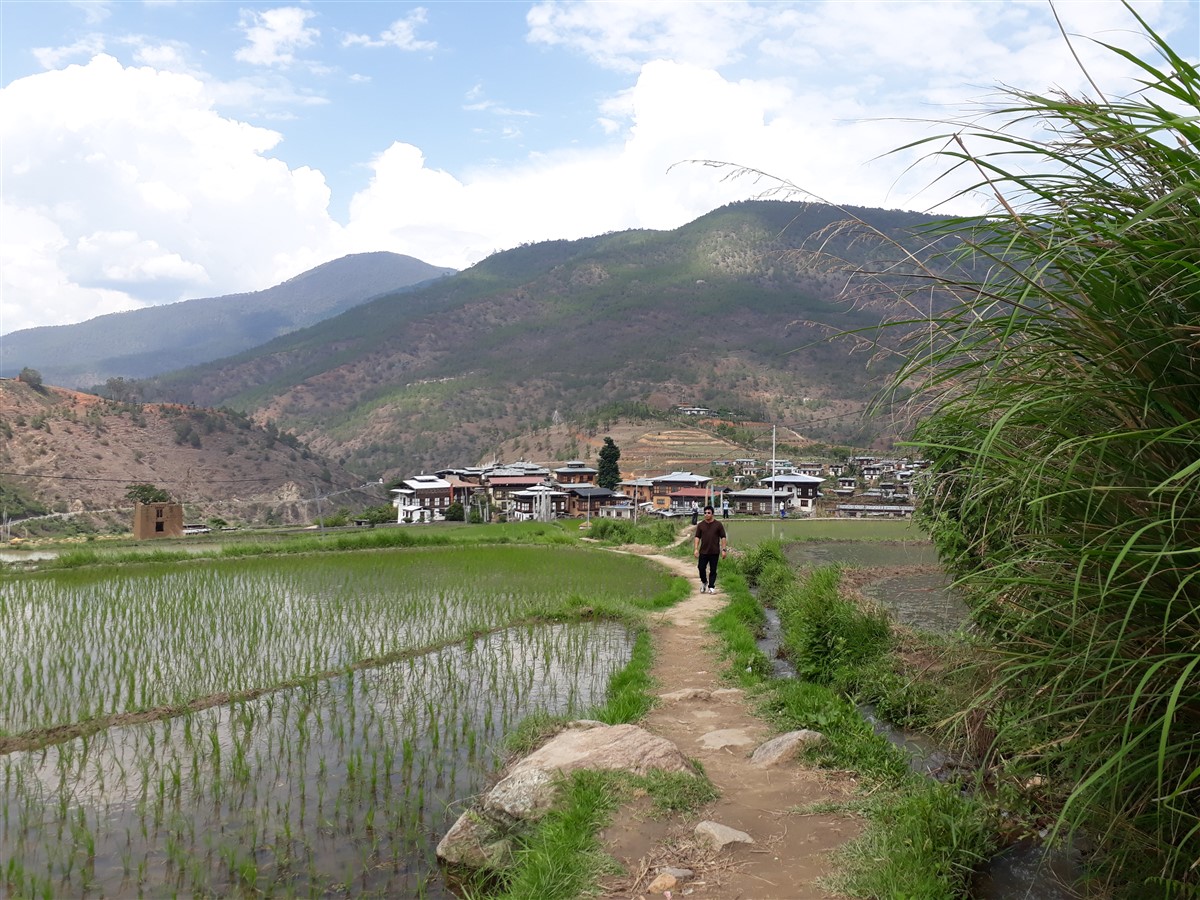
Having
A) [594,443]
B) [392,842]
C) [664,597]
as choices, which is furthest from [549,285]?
[392,842]

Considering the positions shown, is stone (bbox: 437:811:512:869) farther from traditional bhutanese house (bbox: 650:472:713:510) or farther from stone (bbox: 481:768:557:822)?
traditional bhutanese house (bbox: 650:472:713:510)

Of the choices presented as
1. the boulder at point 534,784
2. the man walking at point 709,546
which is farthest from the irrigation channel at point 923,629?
the boulder at point 534,784

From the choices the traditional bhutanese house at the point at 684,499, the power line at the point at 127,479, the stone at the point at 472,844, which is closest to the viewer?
the stone at the point at 472,844

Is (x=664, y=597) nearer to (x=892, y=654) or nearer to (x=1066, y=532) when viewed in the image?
(x=892, y=654)

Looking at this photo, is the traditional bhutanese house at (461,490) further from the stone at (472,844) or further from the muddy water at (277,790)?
the stone at (472,844)

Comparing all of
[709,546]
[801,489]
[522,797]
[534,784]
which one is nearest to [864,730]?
[534,784]

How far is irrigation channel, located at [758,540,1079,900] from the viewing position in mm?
4305

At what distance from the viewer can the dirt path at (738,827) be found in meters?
4.13

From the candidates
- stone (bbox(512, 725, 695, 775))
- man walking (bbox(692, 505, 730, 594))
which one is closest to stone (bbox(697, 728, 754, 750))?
stone (bbox(512, 725, 695, 775))

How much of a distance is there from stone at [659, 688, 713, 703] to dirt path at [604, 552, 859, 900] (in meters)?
0.38

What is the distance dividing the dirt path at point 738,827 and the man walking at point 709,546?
7.25m

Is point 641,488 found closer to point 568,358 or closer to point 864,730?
point 864,730

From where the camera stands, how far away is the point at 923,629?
10633 millimetres

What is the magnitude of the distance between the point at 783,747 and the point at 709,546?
923 centimetres
